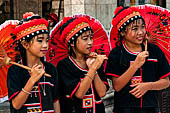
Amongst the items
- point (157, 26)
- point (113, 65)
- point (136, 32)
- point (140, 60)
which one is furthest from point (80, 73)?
point (157, 26)

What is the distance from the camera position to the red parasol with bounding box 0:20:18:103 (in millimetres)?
3512

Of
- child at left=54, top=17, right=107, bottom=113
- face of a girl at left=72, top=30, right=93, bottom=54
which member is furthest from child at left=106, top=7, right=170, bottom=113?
face of a girl at left=72, top=30, right=93, bottom=54

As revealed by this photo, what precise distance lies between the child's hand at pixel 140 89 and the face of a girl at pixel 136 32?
18.5 inches

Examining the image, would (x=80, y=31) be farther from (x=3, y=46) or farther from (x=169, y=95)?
(x=169, y=95)

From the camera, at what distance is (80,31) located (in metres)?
3.54

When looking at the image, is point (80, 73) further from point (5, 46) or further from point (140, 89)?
point (5, 46)

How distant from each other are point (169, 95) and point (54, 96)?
426 centimetres

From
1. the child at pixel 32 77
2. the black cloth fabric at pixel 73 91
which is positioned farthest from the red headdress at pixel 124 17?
the child at pixel 32 77

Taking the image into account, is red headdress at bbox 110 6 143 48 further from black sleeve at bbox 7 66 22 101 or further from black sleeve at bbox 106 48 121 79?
black sleeve at bbox 7 66 22 101

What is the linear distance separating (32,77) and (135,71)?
1.11 meters

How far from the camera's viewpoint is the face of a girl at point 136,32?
3.66 meters

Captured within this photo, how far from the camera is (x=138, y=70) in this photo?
3.69 meters

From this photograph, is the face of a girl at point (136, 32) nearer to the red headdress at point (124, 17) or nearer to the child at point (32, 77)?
the red headdress at point (124, 17)

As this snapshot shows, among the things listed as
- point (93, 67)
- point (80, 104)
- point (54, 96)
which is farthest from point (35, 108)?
point (93, 67)
